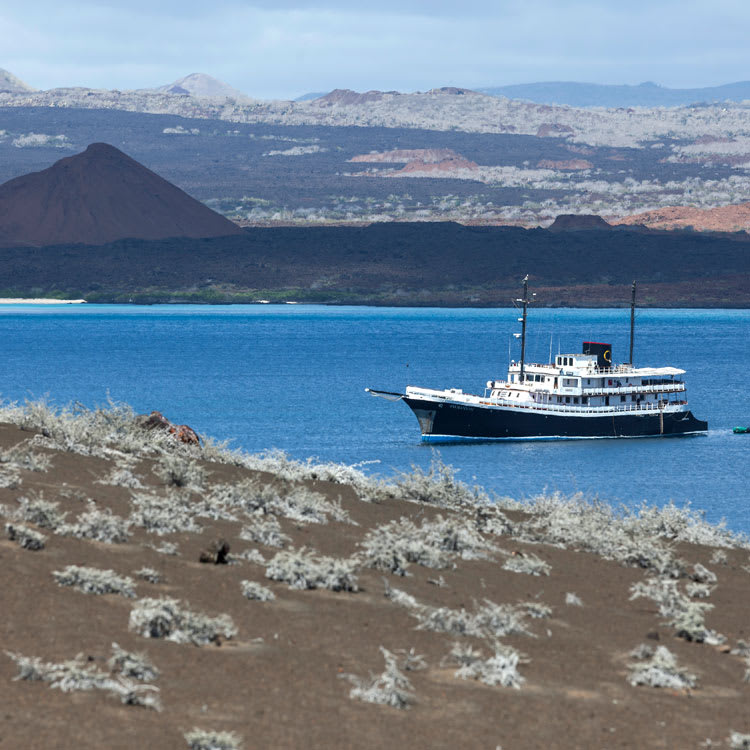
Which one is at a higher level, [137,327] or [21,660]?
[21,660]

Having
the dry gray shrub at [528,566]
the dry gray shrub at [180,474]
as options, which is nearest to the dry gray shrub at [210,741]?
the dry gray shrub at [528,566]

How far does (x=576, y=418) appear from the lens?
5703cm

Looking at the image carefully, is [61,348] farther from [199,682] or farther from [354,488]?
[199,682]

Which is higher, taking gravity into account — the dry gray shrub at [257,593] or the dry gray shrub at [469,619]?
the dry gray shrub at [257,593]

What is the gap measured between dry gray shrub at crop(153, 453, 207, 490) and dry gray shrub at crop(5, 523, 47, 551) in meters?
4.64

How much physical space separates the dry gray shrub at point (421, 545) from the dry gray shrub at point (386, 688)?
11.9 feet

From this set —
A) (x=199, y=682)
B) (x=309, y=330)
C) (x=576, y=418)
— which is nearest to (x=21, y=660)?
(x=199, y=682)

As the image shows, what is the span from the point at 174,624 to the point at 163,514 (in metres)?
3.68

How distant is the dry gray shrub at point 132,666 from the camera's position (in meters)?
11.1

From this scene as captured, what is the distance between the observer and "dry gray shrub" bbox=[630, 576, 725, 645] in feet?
46.0

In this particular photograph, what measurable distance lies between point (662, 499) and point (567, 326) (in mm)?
113497

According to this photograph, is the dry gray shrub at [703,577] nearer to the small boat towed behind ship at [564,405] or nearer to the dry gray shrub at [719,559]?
the dry gray shrub at [719,559]

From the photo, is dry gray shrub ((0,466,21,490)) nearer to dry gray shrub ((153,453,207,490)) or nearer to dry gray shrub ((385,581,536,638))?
dry gray shrub ((153,453,207,490))

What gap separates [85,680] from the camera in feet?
35.4
